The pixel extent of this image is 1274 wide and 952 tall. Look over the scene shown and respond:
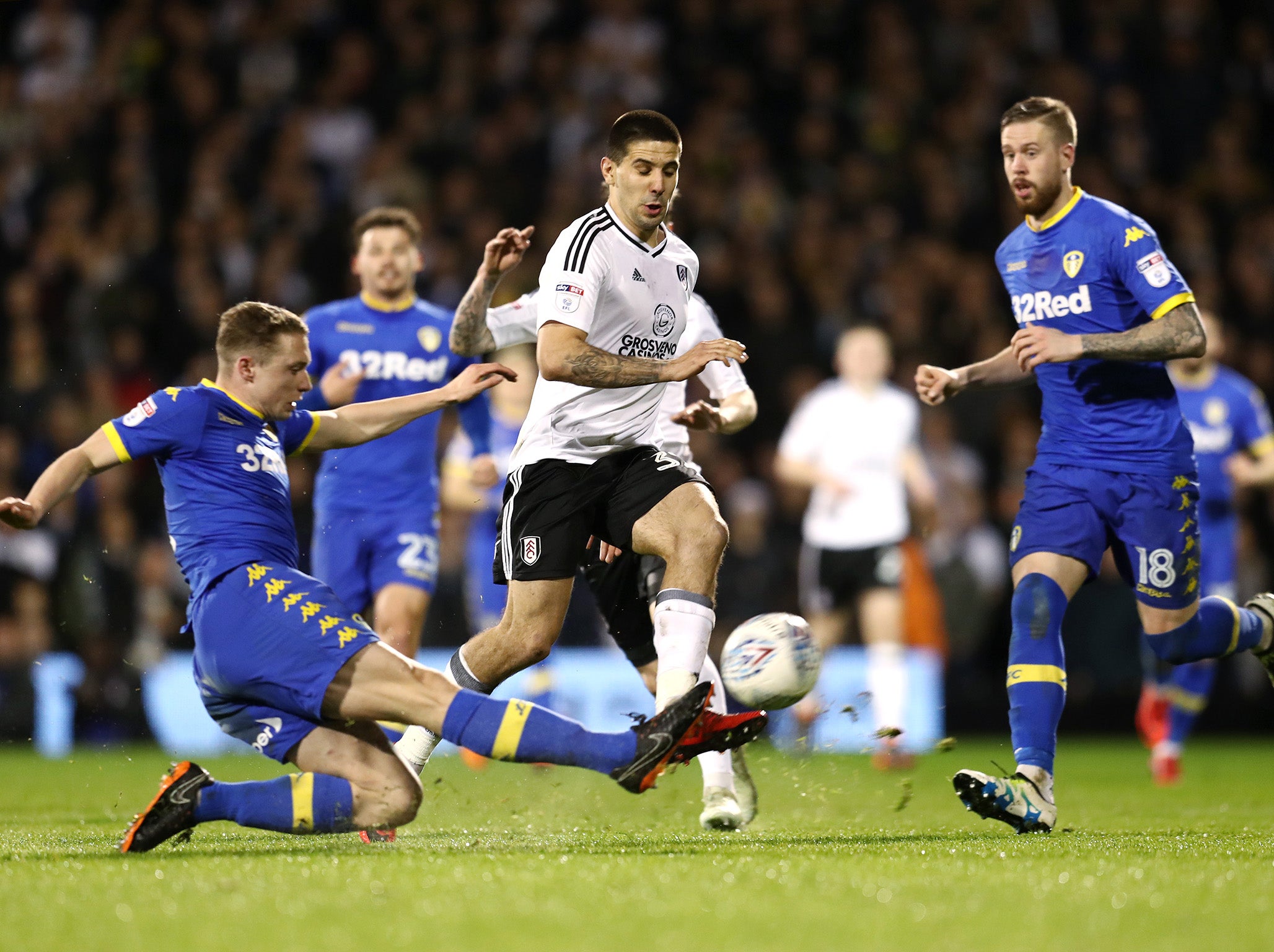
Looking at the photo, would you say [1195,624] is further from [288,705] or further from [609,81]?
[609,81]

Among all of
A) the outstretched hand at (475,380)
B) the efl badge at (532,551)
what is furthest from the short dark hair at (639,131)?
the efl badge at (532,551)

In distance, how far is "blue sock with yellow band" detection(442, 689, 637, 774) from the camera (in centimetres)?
480

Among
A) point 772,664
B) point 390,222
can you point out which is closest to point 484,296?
point 390,222

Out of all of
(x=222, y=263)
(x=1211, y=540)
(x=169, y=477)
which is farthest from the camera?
(x=222, y=263)

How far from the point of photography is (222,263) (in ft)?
43.8

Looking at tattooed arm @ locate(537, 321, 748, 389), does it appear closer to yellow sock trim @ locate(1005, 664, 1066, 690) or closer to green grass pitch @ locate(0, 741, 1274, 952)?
green grass pitch @ locate(0, 741, 1274, 952)

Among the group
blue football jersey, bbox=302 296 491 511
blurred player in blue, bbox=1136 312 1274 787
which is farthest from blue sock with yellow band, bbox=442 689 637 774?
blurred player in blue, bbox=1136 312 1274 787

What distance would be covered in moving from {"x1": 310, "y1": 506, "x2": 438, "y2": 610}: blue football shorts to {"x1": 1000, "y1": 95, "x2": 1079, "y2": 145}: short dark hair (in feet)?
10.8

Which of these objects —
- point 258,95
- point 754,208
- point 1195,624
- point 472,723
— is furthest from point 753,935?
point 258,95

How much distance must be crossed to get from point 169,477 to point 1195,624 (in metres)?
3.93

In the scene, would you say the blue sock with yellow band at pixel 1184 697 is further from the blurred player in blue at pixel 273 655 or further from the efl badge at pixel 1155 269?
the blurred player in blue at pixel 273 655

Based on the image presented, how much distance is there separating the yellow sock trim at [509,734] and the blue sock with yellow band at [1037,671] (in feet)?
6.68

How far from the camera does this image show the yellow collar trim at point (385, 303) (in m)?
7.78

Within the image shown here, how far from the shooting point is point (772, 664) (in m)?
5.62
